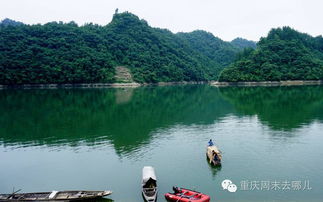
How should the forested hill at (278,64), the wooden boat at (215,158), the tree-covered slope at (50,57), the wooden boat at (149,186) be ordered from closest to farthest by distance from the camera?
the wooden boat at (149,186), the wooden boat at (215,158), the tree-covered slope at (50,57), the forested hill at (278,64)

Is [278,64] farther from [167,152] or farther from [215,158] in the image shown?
[215,158]

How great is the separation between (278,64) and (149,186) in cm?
16395

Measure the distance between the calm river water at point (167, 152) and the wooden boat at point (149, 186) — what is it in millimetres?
931

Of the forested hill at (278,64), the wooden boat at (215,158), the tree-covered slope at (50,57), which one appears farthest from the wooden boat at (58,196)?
A: the forested hill at (278,64)

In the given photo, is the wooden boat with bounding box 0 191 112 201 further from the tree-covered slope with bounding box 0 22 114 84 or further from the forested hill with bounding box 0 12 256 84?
the forested hill with bounding box 0 12 256 84

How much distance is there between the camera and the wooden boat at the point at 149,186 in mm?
18547

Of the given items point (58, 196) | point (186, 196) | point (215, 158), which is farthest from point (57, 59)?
point (186, 196)

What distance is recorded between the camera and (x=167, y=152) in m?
30.9

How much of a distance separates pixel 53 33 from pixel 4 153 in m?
169

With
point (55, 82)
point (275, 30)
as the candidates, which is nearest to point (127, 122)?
point (55, 82)

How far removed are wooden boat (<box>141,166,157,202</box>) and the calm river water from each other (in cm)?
93

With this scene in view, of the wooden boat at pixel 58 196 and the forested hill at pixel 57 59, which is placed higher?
the forested hill at pixel 57 59

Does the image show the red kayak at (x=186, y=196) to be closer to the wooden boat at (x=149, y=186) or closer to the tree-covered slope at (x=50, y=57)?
the wooden boat at (x=149, y=186)

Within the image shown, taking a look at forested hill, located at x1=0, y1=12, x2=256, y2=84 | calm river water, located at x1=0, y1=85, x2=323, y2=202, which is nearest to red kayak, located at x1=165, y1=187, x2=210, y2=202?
calm river water, located at x1=0, y1=85, x2=323, y2=202
